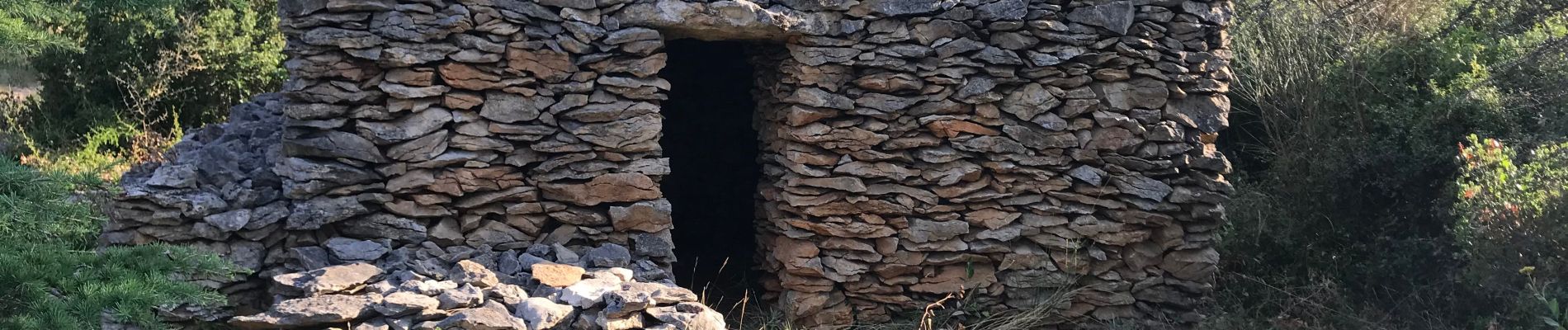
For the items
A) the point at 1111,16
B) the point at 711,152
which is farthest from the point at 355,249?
the point at 1111,16

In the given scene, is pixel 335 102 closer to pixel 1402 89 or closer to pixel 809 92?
pixel 809 92

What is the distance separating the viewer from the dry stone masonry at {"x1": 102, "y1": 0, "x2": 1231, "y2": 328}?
15.4ft

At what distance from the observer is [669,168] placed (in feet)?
18.3

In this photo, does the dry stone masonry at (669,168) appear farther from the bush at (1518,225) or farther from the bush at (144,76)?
the bush at (144,76)

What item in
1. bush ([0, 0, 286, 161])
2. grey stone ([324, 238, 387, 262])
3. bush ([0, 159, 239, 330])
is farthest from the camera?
bush ([0, 0, 286, 161])

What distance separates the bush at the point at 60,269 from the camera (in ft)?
9.77

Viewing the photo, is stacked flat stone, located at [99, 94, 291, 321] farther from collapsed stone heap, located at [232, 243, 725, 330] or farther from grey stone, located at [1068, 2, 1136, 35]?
grey stone, located at [1068, 2, 1136, 35]

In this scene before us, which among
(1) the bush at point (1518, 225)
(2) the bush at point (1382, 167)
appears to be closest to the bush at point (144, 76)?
(2) the bush at point (1382, 167)

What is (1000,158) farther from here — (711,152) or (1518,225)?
(711,152)

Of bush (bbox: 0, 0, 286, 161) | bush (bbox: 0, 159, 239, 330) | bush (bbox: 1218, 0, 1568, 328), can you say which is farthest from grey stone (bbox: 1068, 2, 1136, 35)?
bush (bbox: 0, 0, 286, 161)

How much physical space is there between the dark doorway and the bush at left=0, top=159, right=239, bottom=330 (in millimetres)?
4282

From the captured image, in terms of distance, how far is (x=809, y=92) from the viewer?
18.0ft

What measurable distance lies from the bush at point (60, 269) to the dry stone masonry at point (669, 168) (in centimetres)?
78

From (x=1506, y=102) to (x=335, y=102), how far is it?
18.6 ft
